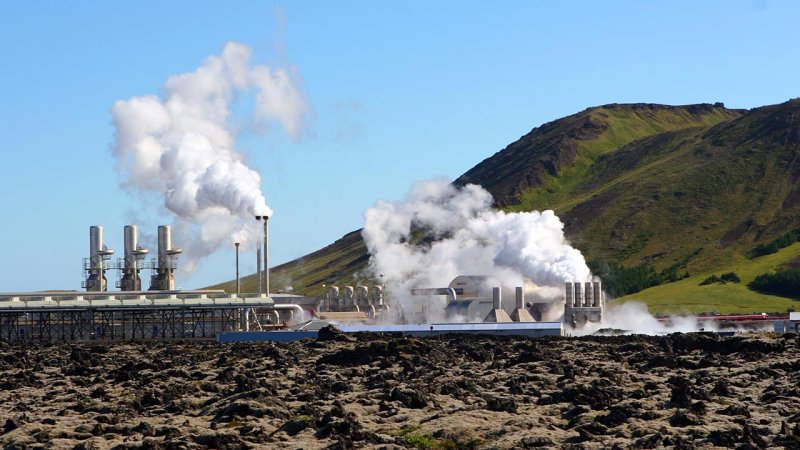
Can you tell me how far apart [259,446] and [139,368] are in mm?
41169

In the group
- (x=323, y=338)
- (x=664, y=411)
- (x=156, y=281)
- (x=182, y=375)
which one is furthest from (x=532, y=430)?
(x=156, y=281)

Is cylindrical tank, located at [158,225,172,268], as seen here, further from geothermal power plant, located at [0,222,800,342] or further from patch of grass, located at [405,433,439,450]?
patch of grass, located at [405,433,439,450]

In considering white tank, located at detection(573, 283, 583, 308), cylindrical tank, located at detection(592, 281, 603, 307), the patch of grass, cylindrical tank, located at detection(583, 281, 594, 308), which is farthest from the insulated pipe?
the patch of grass

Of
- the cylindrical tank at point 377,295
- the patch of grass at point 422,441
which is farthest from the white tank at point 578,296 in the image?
the patch of grass at point 422,441

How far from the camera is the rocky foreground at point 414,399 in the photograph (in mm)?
52500

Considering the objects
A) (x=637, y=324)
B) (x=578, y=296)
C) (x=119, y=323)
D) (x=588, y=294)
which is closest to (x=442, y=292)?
(x=578, y=296)

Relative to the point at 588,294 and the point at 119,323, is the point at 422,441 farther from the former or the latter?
the point at 588,294

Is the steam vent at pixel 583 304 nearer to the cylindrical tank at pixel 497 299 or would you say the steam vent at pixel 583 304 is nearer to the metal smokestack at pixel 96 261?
the cylindrical tank at pixel 497 299

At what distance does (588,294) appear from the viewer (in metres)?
173

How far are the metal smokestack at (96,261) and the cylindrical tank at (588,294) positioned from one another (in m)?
61.9

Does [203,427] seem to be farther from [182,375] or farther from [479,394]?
[182,375]

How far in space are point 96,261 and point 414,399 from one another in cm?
12230

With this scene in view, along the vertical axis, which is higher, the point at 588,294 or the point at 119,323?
the point at 588,294

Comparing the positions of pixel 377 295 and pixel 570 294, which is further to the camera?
pixel 377 295
